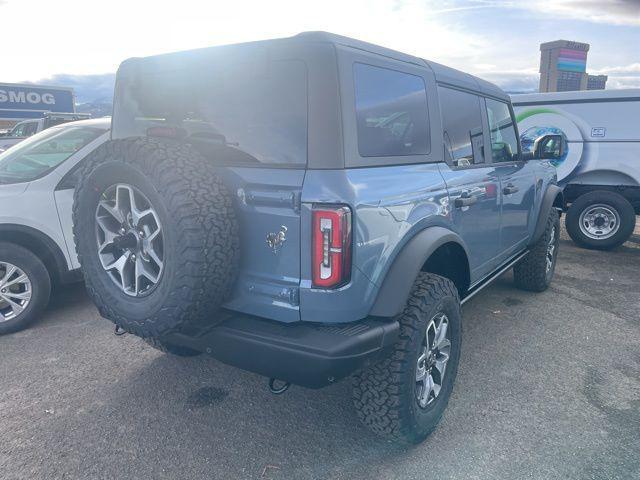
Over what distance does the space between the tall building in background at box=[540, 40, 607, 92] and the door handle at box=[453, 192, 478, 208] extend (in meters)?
33.6

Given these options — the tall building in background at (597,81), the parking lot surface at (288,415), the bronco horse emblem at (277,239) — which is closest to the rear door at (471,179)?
the parking lot surface at (288,415)

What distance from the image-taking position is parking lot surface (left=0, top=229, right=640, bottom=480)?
246cm

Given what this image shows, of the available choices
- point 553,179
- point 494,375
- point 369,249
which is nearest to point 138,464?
point 369,249

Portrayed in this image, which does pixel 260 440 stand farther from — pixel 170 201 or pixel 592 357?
pixel 592 357

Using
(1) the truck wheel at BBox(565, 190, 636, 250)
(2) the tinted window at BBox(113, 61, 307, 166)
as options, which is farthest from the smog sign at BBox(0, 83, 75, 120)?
(2) the tinted window at BBox(113, 61, 307, 166)

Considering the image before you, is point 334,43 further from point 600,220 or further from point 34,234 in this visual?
point 600,220

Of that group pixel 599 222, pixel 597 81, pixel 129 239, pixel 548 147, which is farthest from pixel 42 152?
pixel 597 81

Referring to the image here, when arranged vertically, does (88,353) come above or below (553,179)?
below

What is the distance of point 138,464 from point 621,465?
2418 mm

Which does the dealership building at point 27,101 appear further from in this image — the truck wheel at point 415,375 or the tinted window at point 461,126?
the truck wheel at point 415,375

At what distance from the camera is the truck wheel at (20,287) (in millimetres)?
3900

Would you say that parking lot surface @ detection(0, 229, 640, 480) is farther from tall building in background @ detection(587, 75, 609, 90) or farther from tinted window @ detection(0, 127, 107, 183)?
tall building in background @ detection(587, 75, 609, 90)

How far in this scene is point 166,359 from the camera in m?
3.56

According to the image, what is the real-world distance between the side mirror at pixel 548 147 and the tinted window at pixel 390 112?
2.13 metres
